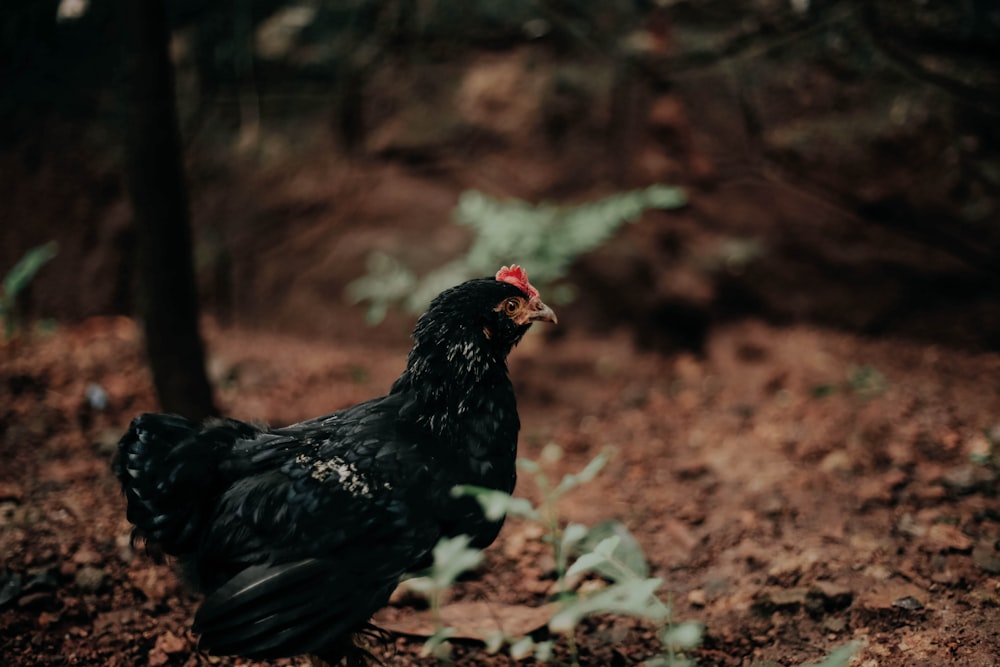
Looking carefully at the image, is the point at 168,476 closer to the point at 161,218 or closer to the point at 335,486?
the point at 335,486

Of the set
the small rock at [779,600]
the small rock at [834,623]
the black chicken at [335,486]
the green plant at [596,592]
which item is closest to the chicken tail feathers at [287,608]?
the black chicken at [335,486]

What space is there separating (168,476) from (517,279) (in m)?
1.23

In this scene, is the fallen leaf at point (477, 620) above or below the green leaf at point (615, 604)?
below

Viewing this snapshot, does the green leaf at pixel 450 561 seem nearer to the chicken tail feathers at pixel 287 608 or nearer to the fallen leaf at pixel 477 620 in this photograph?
the chicken tail feathers at pixel 287 608

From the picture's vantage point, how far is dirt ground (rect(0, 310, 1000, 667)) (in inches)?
105

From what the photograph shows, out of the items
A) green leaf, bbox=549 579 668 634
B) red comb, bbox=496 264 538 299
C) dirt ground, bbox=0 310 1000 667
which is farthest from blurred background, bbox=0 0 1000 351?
green leaf, bbox=549 579 668 634

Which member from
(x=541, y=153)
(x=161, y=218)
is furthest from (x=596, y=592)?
(x=541, y=153)

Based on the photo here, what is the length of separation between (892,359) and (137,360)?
13.6 ft

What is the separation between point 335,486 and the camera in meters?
2.30

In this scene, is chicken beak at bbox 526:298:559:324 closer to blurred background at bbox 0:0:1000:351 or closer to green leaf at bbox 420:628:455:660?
green leaf at bbox 420:628:455:660

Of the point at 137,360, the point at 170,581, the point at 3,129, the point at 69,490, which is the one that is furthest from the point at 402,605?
the point at 3,129

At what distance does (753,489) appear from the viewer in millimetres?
3551

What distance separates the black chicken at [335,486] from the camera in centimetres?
217

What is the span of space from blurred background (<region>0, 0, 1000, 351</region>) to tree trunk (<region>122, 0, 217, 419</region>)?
96 centimetres
